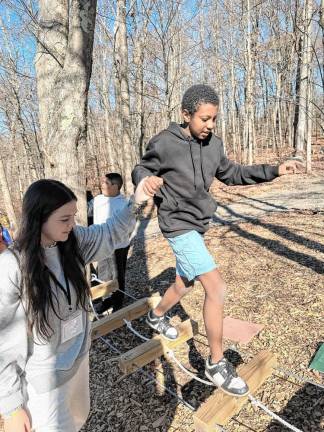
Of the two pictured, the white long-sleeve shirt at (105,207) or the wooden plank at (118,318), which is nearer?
the wooden plank at (118,318)

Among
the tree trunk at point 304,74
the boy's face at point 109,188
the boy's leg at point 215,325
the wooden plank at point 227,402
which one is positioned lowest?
the wooden plank at point 227,402

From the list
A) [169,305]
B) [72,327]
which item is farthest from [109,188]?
[72,327]

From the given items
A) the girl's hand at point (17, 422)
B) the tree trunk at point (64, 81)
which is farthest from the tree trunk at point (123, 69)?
the girl's hand at point (17, 422)

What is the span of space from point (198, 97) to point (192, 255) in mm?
1029

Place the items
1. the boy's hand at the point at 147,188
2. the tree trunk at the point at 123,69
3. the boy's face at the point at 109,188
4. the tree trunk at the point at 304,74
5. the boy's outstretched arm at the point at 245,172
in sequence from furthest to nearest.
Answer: the tree trunk at the point at 123,69 → the tree trunk at the point at 304,74 → the boy's face at the point at 109,188 → the boy's outstretched arm at the point at 245,172 → the boy's hand at the point at 147,188

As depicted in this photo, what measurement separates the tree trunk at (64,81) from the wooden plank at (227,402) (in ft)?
7.04

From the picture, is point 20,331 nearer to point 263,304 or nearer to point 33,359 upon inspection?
point 33,359

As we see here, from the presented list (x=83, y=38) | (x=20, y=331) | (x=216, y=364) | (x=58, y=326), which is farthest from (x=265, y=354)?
(x=83, y=38)

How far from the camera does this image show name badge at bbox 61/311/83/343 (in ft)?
5.65

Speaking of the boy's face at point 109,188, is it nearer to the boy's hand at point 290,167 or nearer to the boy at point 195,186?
the boy at point 195,186

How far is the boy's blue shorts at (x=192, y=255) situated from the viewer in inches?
93.2

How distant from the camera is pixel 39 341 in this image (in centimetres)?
162

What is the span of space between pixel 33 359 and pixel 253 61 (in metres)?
17.4

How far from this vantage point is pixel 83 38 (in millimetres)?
3182
